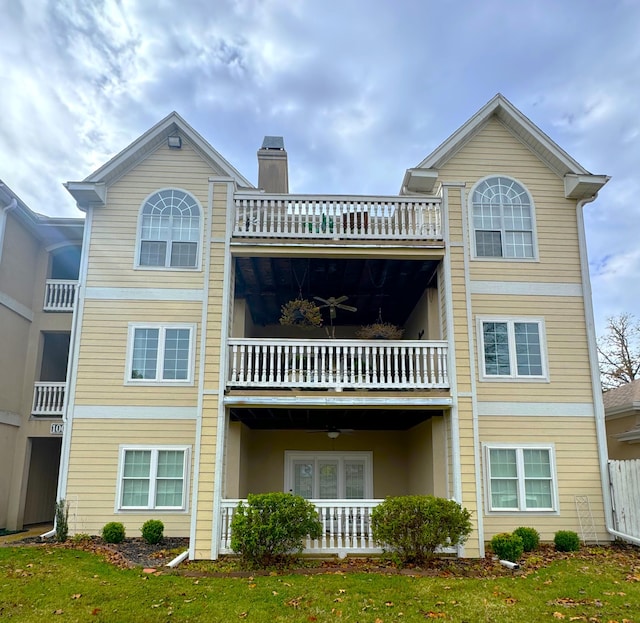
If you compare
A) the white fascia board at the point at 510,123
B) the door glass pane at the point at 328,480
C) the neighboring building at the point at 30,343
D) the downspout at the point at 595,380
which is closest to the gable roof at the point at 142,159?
the neighboring building at the point at 30,343

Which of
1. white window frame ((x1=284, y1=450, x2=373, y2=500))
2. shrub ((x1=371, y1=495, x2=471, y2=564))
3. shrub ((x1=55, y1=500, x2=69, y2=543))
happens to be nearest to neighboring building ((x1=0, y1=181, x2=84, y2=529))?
shrub ((x1=55, y1=500, x2=69, y2=543))

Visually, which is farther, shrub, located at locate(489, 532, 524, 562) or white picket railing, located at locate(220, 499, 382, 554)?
white picket railing, located at locate(220, 499, 382, 554)

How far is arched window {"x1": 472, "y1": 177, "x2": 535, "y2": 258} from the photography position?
13062mm

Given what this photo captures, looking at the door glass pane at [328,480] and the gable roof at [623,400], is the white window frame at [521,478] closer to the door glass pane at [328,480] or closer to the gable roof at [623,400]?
the gable roof at [623,400]

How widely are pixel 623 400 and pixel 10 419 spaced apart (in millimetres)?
18674

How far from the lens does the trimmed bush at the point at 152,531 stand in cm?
1088

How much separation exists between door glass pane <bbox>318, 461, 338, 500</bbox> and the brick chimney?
845 centimetres

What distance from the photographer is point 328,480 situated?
14633mm

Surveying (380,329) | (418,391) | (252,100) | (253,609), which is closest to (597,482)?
(418,391)

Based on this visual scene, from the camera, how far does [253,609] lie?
6566mm

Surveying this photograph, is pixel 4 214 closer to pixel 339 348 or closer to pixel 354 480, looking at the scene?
pixel 339 348

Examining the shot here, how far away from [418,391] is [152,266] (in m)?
7.56

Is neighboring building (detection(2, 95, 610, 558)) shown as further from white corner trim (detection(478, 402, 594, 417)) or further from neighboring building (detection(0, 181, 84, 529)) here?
neighboring building (detection(0, 181, 84, 529))

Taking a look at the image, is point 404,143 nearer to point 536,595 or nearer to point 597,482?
point 597,482
